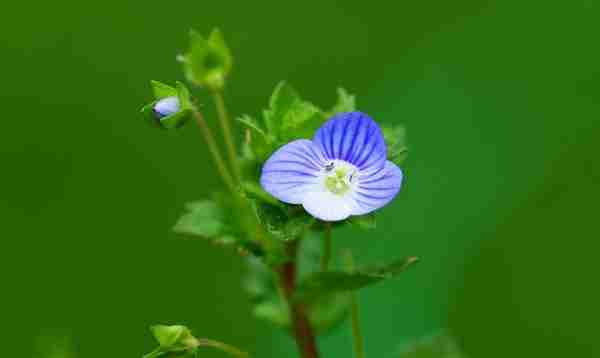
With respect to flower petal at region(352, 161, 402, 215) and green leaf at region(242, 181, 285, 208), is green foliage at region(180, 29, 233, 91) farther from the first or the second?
flower petal at region(352, 161, 402, 215)

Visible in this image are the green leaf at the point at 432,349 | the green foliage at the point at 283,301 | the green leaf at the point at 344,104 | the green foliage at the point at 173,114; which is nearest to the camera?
the green foliage at the point at 173,114

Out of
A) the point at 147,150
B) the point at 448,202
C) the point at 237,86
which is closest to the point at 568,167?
the point at 448,202

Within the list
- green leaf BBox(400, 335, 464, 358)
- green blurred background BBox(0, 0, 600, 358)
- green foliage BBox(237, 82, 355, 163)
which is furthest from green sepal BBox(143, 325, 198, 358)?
green blurred background BBox(0, 0, 600, 358)

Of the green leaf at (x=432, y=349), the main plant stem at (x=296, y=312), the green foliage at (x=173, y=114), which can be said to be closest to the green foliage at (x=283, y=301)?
the main plant stem at (x=296, y=312)

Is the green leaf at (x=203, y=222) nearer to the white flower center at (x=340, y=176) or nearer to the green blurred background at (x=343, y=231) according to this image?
the white flower center at (x=340, y=176)

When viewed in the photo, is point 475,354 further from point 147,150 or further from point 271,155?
point 271,155
